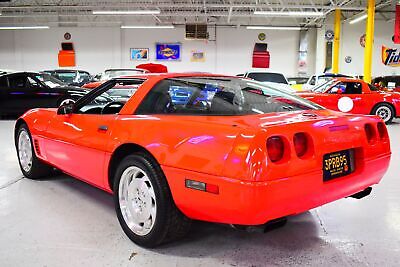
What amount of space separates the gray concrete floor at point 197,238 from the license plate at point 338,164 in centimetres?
52

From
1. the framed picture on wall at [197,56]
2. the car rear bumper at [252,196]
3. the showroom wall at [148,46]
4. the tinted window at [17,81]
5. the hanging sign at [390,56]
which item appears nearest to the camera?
the car rear bumper at [252,196]

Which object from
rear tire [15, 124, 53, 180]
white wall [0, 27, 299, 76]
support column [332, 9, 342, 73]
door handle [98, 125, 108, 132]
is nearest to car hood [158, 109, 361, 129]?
door handle [98, 125, 108, 132]

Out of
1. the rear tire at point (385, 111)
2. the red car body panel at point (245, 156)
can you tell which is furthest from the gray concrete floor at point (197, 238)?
the rear tire at point (385, 111)

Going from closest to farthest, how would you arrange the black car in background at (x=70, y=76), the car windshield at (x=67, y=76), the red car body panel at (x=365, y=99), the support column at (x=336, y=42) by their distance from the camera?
the red car body panel at (x=365, y=99) → the black car in background at (x=70, y=76) → the car windshield at (x=67, y=76) → the support column at (x=336, y=42)

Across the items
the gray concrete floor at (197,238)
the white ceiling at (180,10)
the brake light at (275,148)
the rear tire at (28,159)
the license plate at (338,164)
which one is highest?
the white ceiling at (180,10)

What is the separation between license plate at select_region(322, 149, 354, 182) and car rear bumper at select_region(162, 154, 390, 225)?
35 mm

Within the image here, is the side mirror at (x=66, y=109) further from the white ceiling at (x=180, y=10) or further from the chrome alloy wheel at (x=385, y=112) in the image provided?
the white ceiling at (x=180, y=10)

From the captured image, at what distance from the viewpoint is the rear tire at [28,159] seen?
12.5 ft

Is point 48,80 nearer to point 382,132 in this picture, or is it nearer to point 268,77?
point 268,77

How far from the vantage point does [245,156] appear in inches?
71.5

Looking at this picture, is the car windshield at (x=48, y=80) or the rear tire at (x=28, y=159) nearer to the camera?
the rear tire at (x=28, y=159)

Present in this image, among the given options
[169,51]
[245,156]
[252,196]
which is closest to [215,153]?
[245,156]

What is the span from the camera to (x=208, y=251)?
7.65 ft

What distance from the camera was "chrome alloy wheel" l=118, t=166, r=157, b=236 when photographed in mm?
2330
